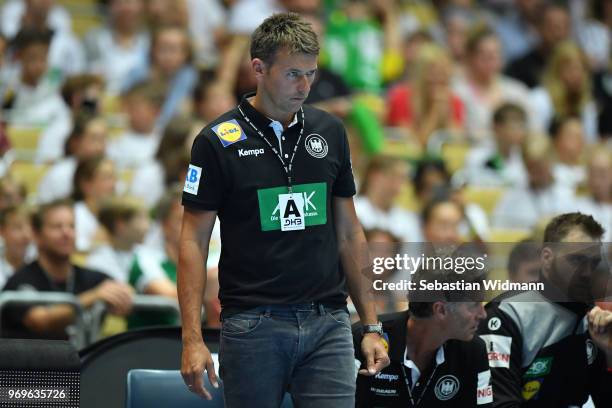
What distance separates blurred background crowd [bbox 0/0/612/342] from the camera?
28.2 ft

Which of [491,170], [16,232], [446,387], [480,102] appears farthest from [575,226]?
[480,102]

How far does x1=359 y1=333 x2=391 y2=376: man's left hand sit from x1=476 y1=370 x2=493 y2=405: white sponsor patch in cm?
78

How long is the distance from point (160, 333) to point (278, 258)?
170 centimetres

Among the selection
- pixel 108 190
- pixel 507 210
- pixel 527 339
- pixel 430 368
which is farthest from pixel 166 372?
pixel 507 210

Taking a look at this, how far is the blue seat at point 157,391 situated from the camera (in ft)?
18.1

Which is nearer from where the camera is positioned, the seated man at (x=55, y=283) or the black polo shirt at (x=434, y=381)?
the black polo shirt at (x=434, y=381)

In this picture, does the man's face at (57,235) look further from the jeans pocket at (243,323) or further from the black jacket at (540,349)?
the jeans pocket at (243,323)

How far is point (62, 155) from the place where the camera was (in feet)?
31.6

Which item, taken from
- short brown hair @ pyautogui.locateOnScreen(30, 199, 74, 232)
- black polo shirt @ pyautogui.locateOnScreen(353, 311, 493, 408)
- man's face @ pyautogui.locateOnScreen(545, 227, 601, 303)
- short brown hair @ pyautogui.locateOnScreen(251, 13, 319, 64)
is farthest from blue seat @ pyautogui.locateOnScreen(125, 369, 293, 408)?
short brown hair @ pyautogui.locateOnScreen(30, 199, 74, 232)

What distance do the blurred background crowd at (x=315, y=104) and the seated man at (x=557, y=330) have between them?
218 centimetres

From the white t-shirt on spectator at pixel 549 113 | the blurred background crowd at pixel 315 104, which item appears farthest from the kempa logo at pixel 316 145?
the white t-shirt on spectator at pixel 549 113

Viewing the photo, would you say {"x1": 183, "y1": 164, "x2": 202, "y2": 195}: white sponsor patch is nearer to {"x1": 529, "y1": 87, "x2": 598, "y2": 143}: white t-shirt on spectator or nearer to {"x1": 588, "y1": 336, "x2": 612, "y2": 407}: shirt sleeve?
{"x1": 588, "y1": 336, "x2": 612, "y2": 407}: shirt sleeve

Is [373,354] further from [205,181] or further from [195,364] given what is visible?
[205,181]

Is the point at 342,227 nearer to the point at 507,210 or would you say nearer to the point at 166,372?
the point at 166,372
